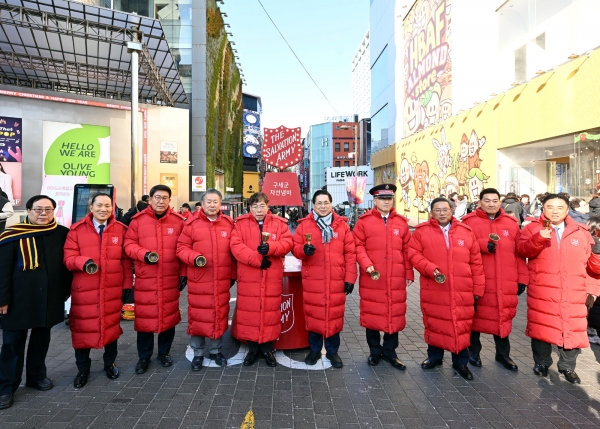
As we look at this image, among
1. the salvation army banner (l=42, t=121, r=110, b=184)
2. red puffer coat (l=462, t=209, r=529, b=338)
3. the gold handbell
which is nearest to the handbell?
the gold handbell

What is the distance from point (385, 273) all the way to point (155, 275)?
2728 millimetres

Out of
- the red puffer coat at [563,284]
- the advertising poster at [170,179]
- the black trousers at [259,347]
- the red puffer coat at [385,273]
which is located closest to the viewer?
the red puffer coat at [563,284]

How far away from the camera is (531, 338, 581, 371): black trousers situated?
4129 mm

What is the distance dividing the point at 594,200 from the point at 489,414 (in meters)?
6.44

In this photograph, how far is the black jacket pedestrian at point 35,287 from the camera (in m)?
3.65

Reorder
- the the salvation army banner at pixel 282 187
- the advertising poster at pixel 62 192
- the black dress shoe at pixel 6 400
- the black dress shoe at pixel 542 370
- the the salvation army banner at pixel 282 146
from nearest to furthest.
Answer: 1. the black dress shoe at pixel 6 400
2. the black dress shoe at pixel 542 370
3. the advertising poster at pixel 62 192
4. the the salvation army banner at pixel 282 187
5. the the salvation army banner at pixel 282 146

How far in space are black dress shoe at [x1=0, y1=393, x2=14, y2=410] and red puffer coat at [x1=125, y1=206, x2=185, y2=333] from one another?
1250mm

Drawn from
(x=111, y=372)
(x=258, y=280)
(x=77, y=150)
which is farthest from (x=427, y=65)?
(x=111, y=372)

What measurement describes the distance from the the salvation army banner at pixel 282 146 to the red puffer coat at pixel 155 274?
148 inches

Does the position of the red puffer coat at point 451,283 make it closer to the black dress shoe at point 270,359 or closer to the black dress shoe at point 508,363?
the black dress shoe at point 508,363

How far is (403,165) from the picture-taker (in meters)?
27.8

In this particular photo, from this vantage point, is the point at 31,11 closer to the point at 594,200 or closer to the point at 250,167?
the point at 594,200

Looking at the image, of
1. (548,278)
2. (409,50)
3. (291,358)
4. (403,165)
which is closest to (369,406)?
(291,358)

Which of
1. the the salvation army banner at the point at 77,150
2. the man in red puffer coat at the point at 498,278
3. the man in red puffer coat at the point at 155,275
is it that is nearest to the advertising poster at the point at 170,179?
the the salvation army banner at the point at 77,150
